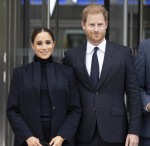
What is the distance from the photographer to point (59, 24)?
5906mm

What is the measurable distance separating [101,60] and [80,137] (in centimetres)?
63

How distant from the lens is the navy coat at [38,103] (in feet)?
11.1

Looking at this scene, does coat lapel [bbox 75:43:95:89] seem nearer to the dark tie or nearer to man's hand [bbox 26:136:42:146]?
the dark tie

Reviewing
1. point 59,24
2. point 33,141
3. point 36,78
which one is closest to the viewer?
point 33,141

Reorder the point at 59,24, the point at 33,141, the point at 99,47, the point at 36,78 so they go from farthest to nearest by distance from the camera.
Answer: the point at 59,24 → the point at 99,47 → the point at 36,78 → the point at 33,141

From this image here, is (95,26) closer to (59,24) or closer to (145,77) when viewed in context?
(145,77)

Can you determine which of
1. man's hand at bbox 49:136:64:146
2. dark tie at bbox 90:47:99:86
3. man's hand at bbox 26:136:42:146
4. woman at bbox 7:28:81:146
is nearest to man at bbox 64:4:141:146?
dark tie at bbox 90:47:99:86

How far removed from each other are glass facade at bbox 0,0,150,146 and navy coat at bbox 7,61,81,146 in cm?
232

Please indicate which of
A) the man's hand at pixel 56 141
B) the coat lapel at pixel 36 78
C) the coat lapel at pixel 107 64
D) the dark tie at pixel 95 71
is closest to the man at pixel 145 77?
the coat lapel at pixel 107 64

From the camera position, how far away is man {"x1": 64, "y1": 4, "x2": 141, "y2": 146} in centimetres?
347

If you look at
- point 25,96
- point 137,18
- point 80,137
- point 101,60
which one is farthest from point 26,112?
point 137,18

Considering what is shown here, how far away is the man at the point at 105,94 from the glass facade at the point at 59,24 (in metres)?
2.33

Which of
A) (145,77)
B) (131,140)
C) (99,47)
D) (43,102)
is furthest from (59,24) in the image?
(131,140)

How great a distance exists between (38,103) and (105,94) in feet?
1.73
